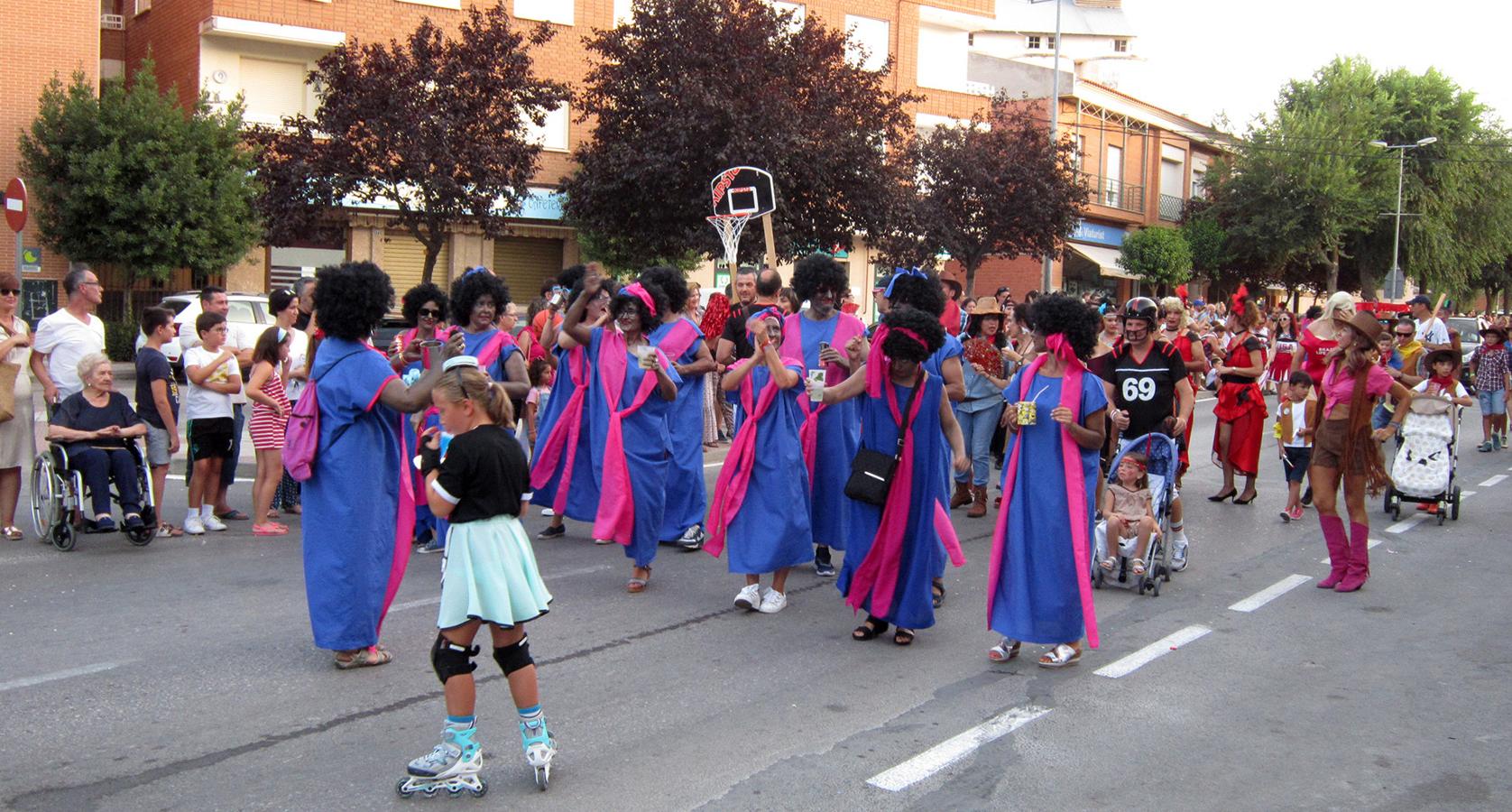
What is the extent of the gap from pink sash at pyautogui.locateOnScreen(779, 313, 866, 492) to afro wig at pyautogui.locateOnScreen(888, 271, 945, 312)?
0.92 ft

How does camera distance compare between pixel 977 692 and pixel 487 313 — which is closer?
pixel 977 692

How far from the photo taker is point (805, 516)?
24.3 feet

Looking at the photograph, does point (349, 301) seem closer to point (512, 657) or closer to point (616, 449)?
point (512, 657)

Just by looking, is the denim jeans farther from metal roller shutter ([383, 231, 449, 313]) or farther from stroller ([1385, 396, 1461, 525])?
metal roller shutter ([383, 231, 449, 313])

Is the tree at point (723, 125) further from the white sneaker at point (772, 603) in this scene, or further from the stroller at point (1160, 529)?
the white sneaker at point (772, 603)

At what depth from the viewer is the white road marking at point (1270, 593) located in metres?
8.02

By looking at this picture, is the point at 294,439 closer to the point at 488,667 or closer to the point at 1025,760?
the point at 488,667

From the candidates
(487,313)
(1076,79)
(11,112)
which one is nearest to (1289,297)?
(1076,79)

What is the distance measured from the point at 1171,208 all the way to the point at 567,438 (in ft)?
148

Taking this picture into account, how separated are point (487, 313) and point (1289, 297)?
5253 cm

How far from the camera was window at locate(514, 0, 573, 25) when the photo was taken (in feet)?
97.8

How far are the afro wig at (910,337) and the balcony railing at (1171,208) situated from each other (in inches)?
1813

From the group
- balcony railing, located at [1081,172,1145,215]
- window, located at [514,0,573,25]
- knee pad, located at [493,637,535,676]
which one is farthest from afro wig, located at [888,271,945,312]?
balcony railing, located at [1081,172,1145,215]

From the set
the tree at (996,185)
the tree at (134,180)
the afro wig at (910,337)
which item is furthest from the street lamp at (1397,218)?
the afro wig at (910,337)
